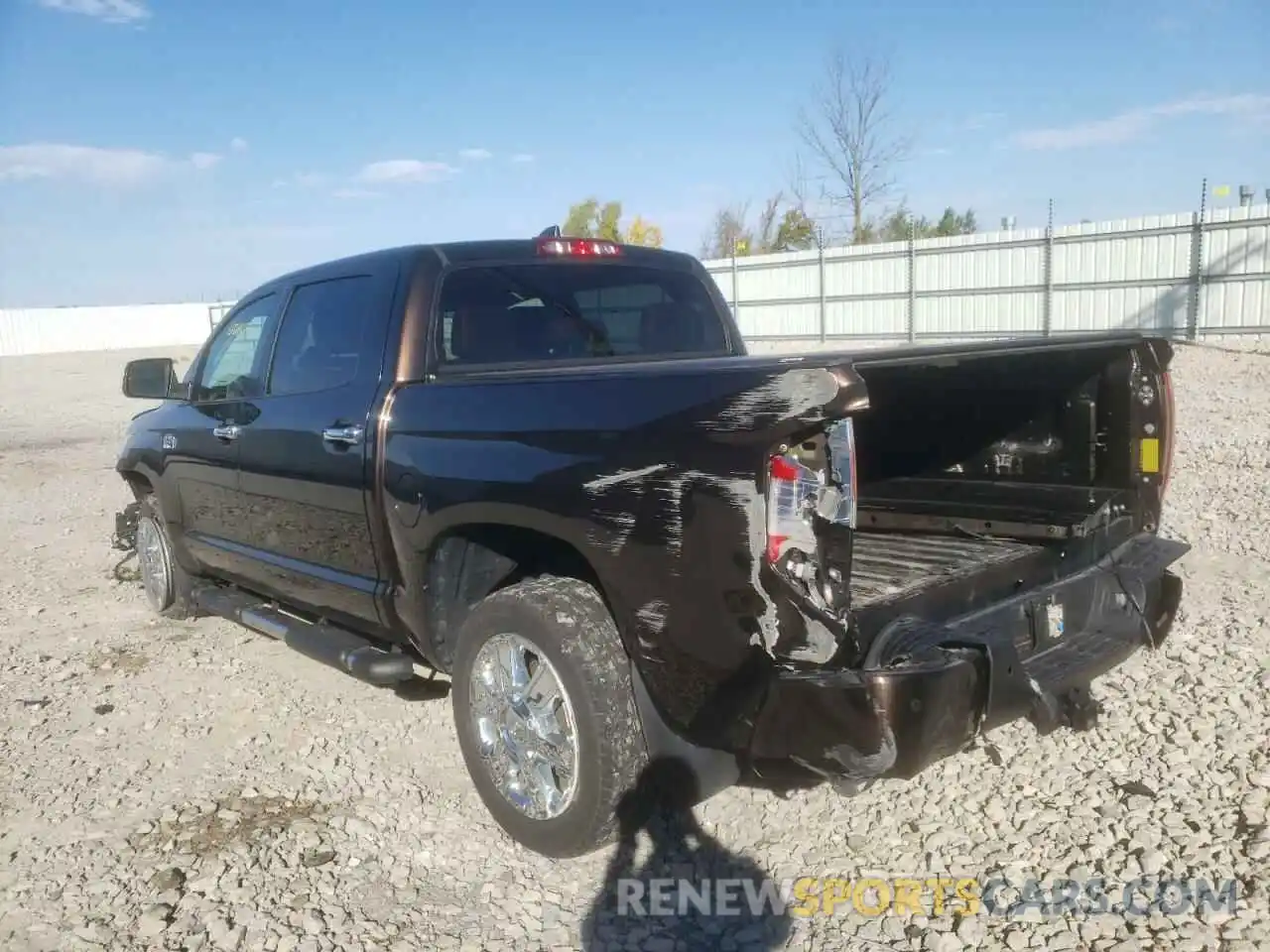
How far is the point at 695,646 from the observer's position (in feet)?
8.50

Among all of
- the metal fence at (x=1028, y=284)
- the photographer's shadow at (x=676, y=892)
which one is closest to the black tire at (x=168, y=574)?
the photographer's shadow at (x=676, y=892)

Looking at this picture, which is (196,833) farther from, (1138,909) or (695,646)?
(1138,909)

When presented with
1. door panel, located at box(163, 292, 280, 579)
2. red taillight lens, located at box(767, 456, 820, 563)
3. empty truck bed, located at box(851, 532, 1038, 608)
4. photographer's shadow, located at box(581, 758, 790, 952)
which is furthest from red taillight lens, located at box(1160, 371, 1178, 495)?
door panel, located at box(163, 292, 280, 579)

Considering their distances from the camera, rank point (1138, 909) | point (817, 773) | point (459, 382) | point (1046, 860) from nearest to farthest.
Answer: point (817, 773) < point (1138, 909) < point (1046, 860) < point (459, 382)

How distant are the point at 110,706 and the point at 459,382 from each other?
2.62m

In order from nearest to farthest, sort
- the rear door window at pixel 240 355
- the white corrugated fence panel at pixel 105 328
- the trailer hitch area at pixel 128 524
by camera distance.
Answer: the rear door window at pixel 240 355
the trailer hitch area at pixel 128 524
the white corrugated fence panel at pixel 105 328

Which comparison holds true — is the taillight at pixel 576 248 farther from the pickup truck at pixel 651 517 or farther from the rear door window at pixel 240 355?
the rear door window at pixel 240 355

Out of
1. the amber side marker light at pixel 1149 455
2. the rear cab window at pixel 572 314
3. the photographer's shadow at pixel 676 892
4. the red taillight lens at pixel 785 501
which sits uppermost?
the rear cab window at pixel 572 314

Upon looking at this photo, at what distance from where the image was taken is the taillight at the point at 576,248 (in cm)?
415

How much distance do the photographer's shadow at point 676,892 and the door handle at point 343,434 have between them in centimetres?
161

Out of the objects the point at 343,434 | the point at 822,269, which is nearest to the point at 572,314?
the point at 343,434

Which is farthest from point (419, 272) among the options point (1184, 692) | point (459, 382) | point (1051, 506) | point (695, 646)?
point (1184, 692)

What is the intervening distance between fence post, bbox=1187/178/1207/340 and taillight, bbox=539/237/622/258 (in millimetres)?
15124

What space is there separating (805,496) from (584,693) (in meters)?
0.89
